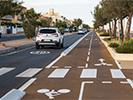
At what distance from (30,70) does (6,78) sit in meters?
1.87

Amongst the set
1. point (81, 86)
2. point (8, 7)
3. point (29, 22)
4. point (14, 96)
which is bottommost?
point (81, 86)

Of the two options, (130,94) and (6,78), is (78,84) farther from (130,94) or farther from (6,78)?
(6,78)

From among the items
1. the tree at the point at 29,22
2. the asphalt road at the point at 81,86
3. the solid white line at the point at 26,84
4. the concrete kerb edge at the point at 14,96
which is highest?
the tree at the point at 29,22

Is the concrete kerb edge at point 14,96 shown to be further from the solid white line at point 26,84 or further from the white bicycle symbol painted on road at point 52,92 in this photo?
the solid white line at point 26,84

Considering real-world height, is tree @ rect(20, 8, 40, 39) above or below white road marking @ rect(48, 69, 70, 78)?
above

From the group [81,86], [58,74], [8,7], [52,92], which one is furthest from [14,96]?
[8,7]

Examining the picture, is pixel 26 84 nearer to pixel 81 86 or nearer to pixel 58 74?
pixel 81 86

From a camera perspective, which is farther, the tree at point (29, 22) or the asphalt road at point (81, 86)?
the tree at point (29, 22)

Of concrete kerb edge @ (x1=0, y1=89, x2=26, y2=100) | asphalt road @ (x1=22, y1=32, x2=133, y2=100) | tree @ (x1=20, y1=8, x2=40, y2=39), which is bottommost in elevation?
asphalt road @ (x1=22, y1=32, x2=133, y2=100)

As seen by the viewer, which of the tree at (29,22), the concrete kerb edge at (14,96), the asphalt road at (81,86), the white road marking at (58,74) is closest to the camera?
the concrete kerb edge at (14,96)

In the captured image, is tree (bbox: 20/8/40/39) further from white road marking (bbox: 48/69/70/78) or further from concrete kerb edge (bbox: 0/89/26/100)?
concrete kerb edge (bbox: 0/89/26/100)

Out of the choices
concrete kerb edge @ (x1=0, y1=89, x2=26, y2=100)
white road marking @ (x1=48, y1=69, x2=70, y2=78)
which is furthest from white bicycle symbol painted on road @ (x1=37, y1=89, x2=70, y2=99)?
white road marking @ (x1=48, y1=69, x2=70, y2=78)

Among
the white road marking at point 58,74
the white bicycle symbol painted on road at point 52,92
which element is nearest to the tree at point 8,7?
the white road marking at point 58,74

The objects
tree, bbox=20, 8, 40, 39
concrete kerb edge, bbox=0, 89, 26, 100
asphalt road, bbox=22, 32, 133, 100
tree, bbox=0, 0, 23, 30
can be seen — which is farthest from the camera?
tree, bbox=20, 8, 40, 39
